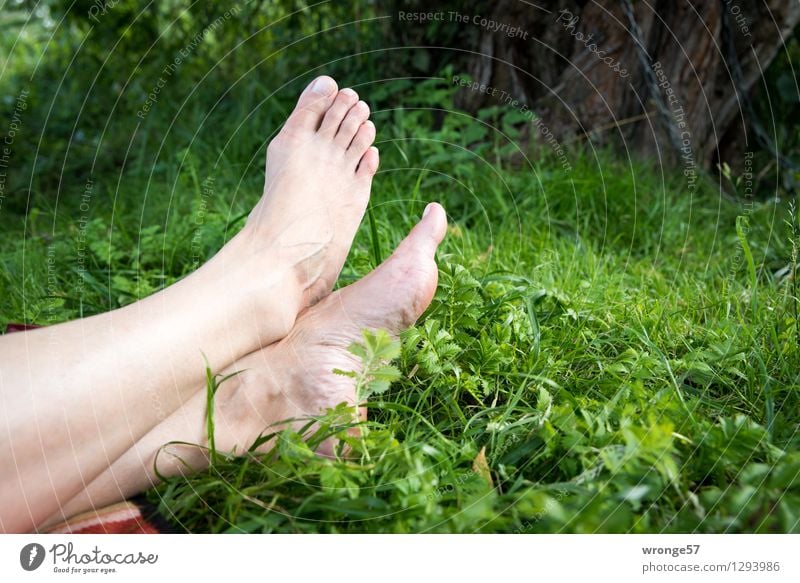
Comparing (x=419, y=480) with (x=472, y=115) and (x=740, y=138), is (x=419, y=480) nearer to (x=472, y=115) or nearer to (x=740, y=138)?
(x=472, y=115)

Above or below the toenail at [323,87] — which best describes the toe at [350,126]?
below

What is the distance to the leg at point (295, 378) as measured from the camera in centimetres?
114

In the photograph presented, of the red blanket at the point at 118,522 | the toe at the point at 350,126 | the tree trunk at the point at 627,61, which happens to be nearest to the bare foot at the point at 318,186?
the toe at the point at 350,126

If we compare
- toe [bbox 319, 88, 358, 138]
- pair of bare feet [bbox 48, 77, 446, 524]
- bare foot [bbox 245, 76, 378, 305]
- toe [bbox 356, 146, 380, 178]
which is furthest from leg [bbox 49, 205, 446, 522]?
toe [bbox 319, 88, 358, 138]

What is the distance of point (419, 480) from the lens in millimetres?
993

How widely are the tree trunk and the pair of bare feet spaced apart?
859mm

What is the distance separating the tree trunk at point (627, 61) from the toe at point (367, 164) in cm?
87

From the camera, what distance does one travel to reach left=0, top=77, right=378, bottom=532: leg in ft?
3.38

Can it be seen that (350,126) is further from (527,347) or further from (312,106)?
(527,347)

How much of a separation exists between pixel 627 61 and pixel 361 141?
112cm

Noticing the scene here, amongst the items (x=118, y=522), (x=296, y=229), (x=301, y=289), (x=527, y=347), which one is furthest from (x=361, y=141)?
(x=118, y=522)

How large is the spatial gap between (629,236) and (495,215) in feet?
1.28

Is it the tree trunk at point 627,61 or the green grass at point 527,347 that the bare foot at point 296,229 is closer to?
the green grass at point 527,347

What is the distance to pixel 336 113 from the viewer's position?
176 centimetres
